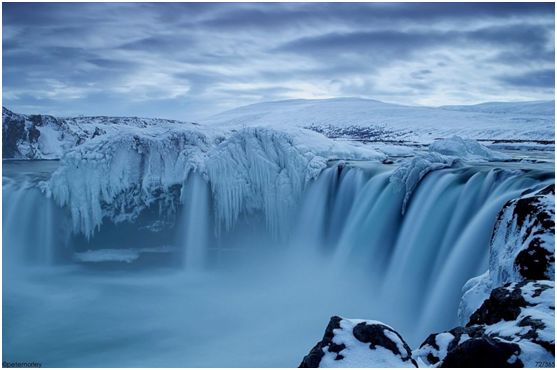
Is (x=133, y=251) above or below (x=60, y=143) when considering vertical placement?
below

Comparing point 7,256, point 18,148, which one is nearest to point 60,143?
point 18,148

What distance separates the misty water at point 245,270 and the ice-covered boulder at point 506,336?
4329 millimetres

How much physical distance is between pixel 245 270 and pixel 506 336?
37.0 feet

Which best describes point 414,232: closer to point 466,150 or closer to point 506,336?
point 466,150

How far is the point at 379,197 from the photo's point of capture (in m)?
13.8

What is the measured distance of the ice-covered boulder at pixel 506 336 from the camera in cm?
412

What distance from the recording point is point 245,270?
608 inches

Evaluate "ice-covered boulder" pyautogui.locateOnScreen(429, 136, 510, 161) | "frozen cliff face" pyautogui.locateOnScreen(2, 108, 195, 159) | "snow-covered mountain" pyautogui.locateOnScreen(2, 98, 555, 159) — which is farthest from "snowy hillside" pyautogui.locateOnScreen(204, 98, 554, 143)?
"frozen cliff face" pyautogui.locateOnScreen(2, 108, 195, 159)

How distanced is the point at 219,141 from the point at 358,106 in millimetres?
89654

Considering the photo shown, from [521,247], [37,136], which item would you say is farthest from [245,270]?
[37,136]

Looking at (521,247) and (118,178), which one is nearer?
(521,247)

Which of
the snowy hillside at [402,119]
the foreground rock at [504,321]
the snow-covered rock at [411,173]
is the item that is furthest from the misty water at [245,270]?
the snowy hillside at [402,119]

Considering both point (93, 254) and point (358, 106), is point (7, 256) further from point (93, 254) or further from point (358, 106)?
point (358, 106)

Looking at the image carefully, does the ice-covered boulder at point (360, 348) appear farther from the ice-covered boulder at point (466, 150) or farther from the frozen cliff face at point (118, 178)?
the ice-covered boulder at point (466, 150)
